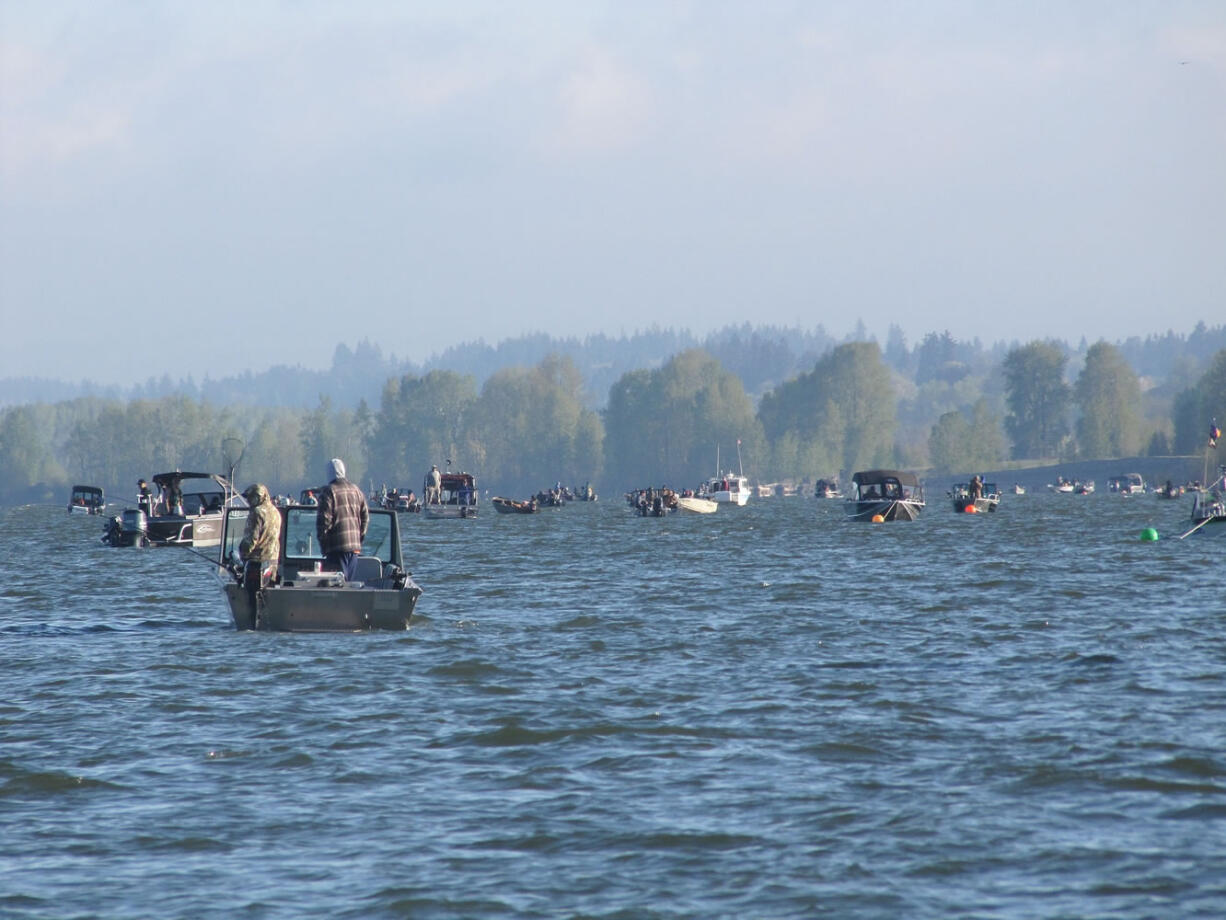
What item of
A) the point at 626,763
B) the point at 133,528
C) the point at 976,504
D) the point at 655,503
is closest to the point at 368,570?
the point at 626,763

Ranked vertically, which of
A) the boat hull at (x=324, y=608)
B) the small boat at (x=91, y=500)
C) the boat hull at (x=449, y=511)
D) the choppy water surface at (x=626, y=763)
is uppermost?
the small boat at (x=91, y=500)

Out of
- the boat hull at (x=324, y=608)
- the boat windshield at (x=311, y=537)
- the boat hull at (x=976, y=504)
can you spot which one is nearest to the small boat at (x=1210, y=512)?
the boat windshield at (x=311, y=537)

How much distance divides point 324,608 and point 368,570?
1.12 meters

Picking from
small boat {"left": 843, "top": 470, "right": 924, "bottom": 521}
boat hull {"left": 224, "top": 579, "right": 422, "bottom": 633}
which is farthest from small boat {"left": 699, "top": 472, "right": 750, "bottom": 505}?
boat hull {"left": 224, "top": 579, "right": 422, "bottom": 633}

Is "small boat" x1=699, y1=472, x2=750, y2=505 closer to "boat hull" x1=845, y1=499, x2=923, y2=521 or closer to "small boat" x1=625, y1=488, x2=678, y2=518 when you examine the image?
"small boat" x1=625, y1=488, x2=678, y2=518

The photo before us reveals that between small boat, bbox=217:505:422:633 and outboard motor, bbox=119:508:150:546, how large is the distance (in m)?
39.4

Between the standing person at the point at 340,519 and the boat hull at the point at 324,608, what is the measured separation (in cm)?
59

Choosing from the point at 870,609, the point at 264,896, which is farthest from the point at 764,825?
the point at 870,609

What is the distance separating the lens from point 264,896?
462 inches

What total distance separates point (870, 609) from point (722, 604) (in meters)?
3.47

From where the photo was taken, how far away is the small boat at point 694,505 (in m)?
124

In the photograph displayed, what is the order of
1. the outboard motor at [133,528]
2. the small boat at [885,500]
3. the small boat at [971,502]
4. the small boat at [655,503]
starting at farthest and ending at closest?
1. the small boat at [655,503]
2. the small boat at [971,502]
3. the small boat at [885,500]
4. the outboard motor at [133,528]

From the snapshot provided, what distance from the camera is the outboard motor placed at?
65062mm

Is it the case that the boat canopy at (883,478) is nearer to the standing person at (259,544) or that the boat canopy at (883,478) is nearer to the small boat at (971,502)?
the small boat at (971,502)
